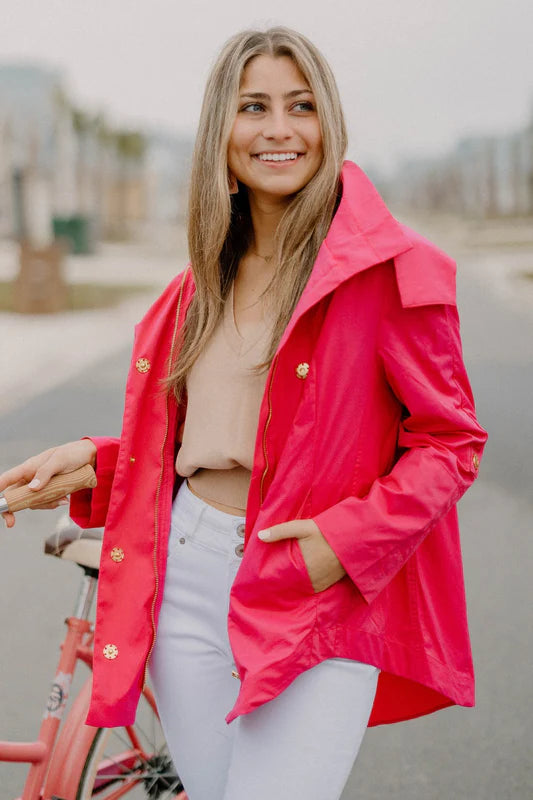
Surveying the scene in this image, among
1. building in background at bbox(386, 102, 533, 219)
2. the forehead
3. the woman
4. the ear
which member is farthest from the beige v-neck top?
building in background at bbox(386, 102, 533, 219)

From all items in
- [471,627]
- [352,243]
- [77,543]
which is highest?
[352,243]

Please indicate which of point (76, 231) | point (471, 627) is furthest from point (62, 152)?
point (471, 627)

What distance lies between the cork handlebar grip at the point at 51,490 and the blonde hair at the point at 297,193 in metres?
0.29

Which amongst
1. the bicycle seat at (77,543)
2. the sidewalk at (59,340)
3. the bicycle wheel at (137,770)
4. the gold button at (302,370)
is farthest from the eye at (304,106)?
the sidewalk at (59,340)

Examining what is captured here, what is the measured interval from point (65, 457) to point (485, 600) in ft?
10.6

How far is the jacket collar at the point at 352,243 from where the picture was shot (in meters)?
1.76

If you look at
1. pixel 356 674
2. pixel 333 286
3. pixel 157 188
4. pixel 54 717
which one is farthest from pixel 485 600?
pixel 157 188

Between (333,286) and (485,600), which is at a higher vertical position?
(333,286)

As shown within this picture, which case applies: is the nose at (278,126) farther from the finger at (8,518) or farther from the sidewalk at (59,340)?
the sidewalk at (59,340)

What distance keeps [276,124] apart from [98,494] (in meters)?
0.91

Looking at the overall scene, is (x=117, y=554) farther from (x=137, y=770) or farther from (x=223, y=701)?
(x=137, y=770)

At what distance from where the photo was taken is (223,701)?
2137mm

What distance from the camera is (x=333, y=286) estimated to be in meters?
1.75

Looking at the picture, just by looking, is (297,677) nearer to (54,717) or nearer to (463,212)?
(54,717)
